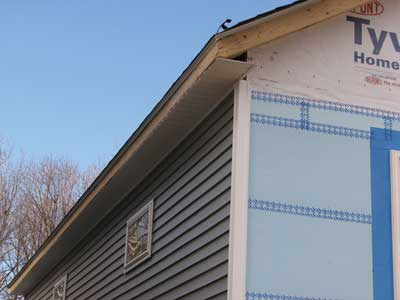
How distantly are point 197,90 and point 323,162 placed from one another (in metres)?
1.42

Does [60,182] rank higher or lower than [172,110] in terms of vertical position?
higher

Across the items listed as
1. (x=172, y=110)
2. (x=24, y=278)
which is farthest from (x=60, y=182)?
(x=172, y=110)

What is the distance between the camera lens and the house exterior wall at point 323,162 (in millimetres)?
6961

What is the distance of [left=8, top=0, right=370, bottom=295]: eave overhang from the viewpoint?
7.07 metres

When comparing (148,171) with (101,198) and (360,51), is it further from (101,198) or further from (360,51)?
(360,51)

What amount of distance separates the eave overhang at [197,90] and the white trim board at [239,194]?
327 millimetres

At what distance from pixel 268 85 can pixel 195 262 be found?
1963 millimetres

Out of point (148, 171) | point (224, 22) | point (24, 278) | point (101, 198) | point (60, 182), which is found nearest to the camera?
point (224, 22)

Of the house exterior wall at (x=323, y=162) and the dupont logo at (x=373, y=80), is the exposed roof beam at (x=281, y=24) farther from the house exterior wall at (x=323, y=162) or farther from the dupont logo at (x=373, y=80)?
the dupont logo at (x=373, y=80)

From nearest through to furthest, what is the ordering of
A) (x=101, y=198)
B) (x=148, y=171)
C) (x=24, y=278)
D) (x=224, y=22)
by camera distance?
(x=224, y=22) → (x=148, y=171) → (x=101, y=198) → (x=24, y=278)

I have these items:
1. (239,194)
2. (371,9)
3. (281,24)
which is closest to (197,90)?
(281,24)

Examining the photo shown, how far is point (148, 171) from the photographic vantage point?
1004 centimetres

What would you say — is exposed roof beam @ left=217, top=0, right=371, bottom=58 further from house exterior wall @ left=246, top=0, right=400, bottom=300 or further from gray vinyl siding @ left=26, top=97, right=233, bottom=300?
gray vinyl siding @ left=26, top=97, right=233, bottom=300

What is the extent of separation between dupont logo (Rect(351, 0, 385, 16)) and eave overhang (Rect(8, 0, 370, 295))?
27 cm
